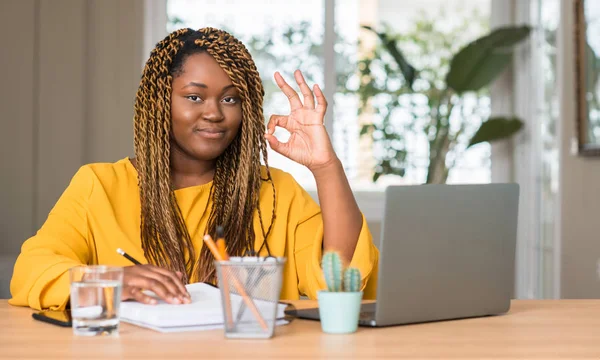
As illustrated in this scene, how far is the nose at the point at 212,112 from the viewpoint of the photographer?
1800 mm

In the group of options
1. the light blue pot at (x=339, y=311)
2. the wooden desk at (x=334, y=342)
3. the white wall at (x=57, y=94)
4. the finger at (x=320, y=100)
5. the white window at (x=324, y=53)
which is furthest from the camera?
the white window at (x=324, y=53)

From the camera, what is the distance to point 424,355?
1.06 meters

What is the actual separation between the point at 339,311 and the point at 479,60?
352 cm

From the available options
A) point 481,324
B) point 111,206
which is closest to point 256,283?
point 481,324

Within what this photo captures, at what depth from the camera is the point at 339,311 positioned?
3.90 feet

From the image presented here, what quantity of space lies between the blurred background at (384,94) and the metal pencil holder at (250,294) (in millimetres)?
2682

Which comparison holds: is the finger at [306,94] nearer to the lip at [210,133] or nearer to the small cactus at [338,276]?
the lip at [210,133]

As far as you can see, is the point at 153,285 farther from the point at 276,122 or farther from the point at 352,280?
the point at 276,122

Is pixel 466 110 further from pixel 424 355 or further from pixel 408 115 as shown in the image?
pixel 424 355

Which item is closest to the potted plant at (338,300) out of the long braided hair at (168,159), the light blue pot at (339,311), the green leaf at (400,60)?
the light blue pot at (339,311)

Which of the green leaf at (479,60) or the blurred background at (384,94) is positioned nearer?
the blurred background at (384,94)

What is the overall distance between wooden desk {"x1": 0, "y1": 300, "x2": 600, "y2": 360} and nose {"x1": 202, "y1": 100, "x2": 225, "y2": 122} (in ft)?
2.09

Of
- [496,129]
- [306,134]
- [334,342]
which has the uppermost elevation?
[496,129]

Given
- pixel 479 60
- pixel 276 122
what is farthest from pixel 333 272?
pixel 479 60
